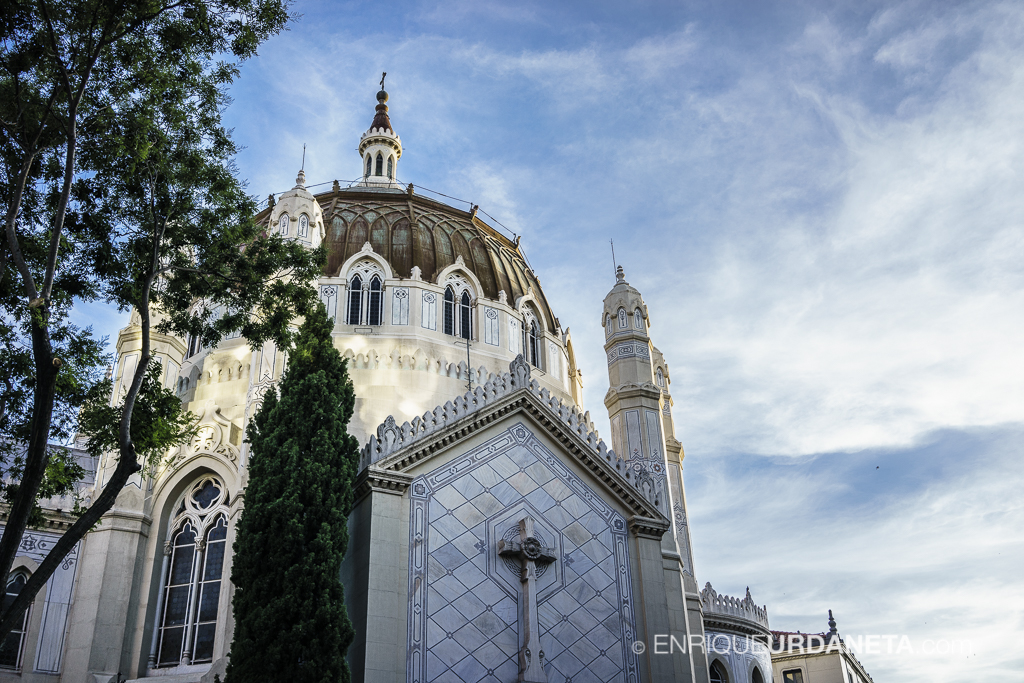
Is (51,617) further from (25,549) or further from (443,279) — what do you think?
(443,279)

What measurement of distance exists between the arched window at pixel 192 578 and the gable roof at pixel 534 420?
6844 millimetres

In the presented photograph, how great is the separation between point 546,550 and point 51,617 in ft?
46.0

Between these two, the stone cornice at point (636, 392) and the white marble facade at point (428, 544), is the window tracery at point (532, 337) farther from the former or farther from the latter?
the stone cornice at point (636, 392)

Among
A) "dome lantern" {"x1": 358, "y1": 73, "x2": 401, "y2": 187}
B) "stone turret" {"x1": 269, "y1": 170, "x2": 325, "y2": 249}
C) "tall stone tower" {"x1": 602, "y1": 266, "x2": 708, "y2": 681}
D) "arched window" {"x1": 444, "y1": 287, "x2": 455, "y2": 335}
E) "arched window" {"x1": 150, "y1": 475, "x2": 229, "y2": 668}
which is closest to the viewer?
"arched window" {"x1": 150, "y1": 475, "x2": 229, "y2": 668}

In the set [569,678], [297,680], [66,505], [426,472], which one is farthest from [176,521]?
[569,678]

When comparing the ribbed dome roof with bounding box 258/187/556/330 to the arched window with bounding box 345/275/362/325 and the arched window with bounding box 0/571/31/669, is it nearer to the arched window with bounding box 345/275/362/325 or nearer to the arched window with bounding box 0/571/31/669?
the arched window with bounding box 345/275/362/325

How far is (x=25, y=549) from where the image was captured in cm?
2688

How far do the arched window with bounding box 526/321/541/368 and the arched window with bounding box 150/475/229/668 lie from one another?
15653mm

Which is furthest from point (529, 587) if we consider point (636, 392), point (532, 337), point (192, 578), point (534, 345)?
point (532, 337)

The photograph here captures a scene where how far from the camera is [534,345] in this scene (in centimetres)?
4072

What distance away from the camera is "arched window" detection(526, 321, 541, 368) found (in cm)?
4016

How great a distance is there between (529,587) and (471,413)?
16.5ft

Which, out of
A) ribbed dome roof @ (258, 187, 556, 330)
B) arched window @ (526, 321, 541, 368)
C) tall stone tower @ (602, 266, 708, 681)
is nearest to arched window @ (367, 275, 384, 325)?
ribbed dome roof @ (258, 187, 556, 330)

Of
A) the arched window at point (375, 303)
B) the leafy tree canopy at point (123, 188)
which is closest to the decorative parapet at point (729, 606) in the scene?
the arched window at point (375, 303)
